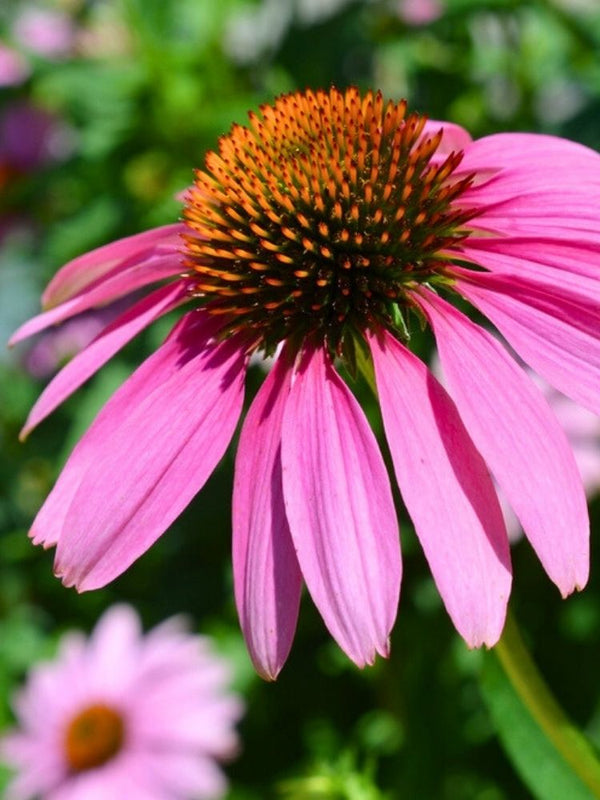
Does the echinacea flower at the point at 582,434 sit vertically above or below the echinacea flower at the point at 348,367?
below

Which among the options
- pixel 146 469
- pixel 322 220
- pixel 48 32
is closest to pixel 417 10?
pixel 48 32

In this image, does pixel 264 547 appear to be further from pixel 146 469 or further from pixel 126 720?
pixel 126 720

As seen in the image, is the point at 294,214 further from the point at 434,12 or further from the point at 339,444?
the point at 434,12

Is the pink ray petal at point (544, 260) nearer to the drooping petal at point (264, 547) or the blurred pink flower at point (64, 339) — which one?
the drooping petal at point (264, 547)

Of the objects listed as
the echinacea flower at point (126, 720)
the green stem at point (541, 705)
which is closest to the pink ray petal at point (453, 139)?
the green stem at point (541, 705)

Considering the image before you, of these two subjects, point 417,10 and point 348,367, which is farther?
point 417,10

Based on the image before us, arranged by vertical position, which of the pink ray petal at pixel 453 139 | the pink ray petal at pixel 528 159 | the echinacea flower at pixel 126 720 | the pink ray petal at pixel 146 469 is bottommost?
the echinacea flower at pixel 126 720

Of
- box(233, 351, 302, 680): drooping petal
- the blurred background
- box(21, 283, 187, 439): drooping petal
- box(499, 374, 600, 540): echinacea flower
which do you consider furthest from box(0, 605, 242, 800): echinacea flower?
box(233, 351, 302, 680): drooping petal

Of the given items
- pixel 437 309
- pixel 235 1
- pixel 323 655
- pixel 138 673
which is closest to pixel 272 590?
pixel 437 309

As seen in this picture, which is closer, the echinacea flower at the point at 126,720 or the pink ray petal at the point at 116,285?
the pink ray petal at the point at 116,285
